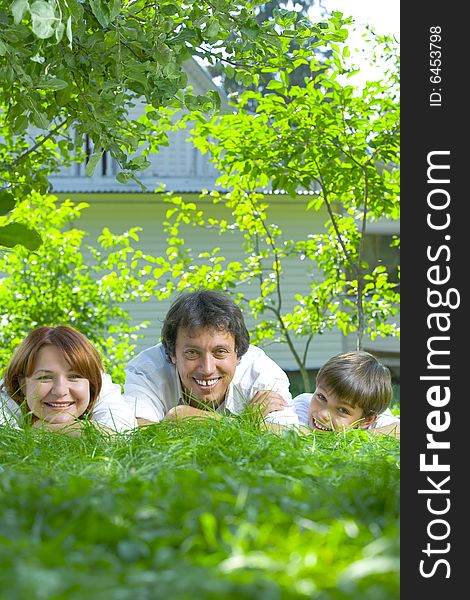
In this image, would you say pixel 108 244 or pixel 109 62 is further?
pixel 108 244

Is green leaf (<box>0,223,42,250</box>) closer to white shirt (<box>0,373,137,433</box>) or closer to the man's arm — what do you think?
white shirt (<box>0,373,137,433</box>)

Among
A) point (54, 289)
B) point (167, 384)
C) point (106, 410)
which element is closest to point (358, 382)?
point (167, 384)

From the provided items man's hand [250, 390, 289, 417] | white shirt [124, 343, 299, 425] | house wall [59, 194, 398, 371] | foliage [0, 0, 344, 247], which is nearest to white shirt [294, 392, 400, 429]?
white shirt [124, 343, 299, 425]

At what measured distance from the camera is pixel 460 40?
196cm

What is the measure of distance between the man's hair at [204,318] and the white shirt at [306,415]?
0.36m

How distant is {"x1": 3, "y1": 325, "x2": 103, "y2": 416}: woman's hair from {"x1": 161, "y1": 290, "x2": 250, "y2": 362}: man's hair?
0.44 meters

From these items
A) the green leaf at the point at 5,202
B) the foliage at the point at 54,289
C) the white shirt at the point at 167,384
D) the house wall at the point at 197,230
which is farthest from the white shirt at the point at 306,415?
the house wall at the point at 197,230

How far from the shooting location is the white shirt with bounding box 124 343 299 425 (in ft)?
12.6

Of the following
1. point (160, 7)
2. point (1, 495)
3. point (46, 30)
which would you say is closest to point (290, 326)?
point (160, 7)

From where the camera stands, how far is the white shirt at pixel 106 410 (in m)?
3.28

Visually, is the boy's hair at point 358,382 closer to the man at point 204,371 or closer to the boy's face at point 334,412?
the boy's face at point 334,412

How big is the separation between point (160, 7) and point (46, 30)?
126 centimetres

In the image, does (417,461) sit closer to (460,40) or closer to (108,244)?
(460,40)

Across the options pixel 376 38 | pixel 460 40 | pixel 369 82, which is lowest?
pixel 460 40
